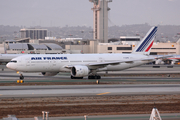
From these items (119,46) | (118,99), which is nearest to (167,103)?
(118,99)

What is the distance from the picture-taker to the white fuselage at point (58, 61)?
4781 cm

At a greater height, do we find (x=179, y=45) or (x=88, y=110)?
(x=179, y=45)

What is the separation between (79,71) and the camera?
155 feet

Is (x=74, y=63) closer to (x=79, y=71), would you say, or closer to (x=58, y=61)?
(x=58, y=61)

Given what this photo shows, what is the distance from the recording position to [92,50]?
156 meters

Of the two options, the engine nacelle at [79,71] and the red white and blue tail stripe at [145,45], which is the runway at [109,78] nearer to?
the engine nacelle at [79,71]

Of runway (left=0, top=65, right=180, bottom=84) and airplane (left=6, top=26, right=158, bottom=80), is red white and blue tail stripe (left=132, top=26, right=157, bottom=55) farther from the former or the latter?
runway (left=0, top=65, right=180, bottom=84)

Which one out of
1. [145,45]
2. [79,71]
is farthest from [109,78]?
[145,45]

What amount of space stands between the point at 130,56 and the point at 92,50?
328ft

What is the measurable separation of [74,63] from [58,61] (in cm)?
300

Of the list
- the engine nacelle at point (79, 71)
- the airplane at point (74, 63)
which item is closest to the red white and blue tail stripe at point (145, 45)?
the airplane at point (74, 63)

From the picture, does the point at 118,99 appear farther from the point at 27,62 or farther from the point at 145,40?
the point at 145,40

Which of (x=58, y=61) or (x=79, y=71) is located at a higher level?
(x=58, y=61)

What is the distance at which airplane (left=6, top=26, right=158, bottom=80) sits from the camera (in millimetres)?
47750
